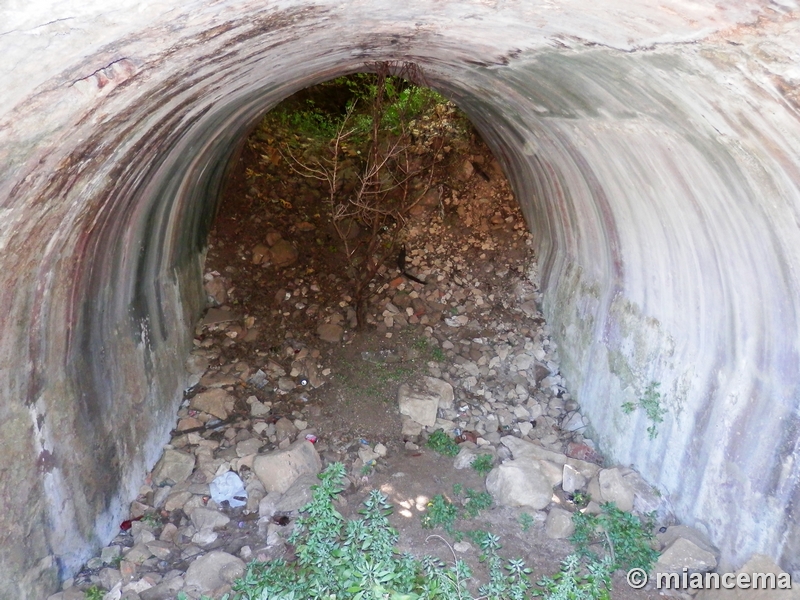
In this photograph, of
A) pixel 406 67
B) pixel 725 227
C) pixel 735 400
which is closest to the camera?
pixel 725 227

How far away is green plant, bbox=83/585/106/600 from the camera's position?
3430mm

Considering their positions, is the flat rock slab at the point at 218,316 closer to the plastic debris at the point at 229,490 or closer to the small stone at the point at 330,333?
the small stone at the point at 330,333

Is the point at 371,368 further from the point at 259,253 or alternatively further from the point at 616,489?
the point at 616,489

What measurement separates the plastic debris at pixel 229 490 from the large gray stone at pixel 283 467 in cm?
17

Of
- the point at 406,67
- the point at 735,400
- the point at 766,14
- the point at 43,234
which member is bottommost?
the point at 735,400

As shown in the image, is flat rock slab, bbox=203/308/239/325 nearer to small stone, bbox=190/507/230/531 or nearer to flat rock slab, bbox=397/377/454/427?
flat rock slab, bbox=397/377/454/427

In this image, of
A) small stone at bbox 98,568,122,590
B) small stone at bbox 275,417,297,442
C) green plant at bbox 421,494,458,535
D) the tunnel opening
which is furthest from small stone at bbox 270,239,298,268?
small stone at bbox 98,568,122,590

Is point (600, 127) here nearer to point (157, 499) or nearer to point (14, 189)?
point (14, 189)

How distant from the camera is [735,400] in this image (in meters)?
3.33

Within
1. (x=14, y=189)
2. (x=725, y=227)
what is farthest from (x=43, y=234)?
(x=725, y=227)

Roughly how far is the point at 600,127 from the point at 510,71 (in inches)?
26.1

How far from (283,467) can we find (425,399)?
1.50m

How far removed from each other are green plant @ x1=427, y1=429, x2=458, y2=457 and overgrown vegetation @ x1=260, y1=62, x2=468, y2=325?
69.7 inches

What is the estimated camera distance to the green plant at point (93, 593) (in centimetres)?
343
